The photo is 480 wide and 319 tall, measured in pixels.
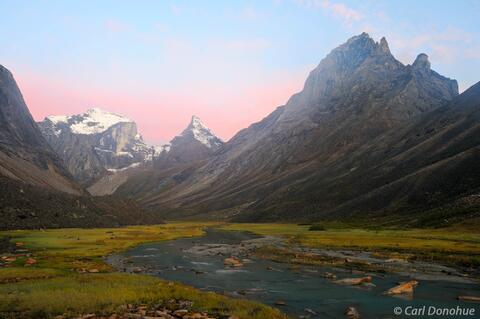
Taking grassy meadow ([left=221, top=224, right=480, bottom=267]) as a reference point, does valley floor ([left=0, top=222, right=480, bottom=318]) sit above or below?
above

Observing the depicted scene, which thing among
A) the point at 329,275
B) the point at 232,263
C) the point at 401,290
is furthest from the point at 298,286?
the point at 232,263

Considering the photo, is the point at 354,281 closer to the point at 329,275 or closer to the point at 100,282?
the point at 329,275

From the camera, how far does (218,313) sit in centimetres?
3366

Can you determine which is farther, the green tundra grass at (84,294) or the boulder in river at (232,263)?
the boulder in river at (232,263)

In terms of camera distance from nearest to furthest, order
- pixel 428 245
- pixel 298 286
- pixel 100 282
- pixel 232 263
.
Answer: pixel 100 282 < pixel 298 286 < pixel 232 263 < pixel 428 245

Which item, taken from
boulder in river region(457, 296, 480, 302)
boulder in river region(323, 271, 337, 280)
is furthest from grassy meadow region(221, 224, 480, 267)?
boulder in river region(457, 296, 480, 302)

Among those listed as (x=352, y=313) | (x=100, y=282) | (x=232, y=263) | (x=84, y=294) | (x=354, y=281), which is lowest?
(x=232, y=263)

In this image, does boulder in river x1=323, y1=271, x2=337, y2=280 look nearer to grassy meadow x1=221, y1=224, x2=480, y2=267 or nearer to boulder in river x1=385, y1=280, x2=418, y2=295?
boulder in river x1=385, y1=280, x2=418, y2=295

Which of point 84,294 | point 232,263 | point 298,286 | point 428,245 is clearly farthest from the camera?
point 428,245

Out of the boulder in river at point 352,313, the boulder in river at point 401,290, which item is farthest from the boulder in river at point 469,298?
the boulder in river at point 352,313

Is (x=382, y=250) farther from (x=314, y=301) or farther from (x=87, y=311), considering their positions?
(x=87, y=311)

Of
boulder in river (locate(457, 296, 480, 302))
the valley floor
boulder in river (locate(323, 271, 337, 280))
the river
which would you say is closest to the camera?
the valley floor

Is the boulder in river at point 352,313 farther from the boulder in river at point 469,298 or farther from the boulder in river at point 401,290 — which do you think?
the boulder in river at point 469,298

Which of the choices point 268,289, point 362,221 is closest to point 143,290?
point 268,289
